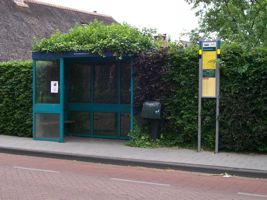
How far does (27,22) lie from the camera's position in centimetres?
2647

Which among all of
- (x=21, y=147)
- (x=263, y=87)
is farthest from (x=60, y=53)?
(x=263, y=87)

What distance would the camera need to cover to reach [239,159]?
35.7 ft

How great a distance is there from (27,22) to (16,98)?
40.0 ft

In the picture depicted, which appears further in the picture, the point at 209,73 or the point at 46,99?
the point at 46,99

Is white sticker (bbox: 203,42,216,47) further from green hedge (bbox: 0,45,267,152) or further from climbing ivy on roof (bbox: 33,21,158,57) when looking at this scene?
climbing ivy on roof (bbox: 33,21,158,57)

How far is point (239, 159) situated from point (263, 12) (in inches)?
225

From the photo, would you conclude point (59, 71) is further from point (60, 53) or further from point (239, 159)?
point (239, 159)

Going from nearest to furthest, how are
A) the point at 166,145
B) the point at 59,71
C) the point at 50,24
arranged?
the point at 166,145 → the point at 59,71 → the point at 50,24

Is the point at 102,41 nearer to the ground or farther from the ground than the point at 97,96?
farther from the ground

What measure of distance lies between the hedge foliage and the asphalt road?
2140mm

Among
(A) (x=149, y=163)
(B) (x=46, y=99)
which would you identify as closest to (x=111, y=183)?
(A) (x=149, y=163)

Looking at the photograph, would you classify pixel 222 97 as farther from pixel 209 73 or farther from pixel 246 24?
pixel 246 24

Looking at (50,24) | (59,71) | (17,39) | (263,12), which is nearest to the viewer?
(59,71)

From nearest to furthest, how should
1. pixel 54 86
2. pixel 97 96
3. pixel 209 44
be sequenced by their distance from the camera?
pixel 209 44 → pixel 54 86 → pixel 97 96
